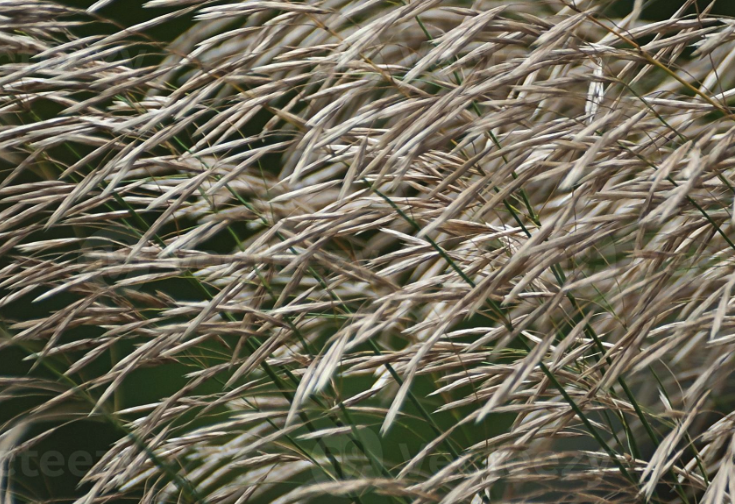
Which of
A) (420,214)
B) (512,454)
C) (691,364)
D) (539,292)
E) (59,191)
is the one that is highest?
(59,191)

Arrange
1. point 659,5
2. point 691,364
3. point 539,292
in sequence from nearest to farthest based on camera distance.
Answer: point 539,292
point 691,364
point 659,5

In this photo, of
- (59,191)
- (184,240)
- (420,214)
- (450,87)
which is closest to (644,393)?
(420,214)

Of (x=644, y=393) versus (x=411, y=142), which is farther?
(x=644, y=393)

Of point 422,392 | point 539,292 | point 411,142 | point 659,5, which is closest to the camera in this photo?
point 411,142

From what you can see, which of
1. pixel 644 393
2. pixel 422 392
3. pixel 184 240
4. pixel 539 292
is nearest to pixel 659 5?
pixel 422 392

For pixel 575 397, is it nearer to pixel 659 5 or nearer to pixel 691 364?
pixel 691 364

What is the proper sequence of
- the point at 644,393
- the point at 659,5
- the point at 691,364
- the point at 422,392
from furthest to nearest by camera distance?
the point at 659,5
the point at 422,392
the point at 691,364
the point at 644,393

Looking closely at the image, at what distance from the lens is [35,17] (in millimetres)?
825

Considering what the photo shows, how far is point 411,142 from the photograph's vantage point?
0.63 meters

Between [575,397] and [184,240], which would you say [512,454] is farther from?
[184,240]

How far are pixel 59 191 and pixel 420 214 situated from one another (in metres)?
0.47

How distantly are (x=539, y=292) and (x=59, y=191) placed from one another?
0.63 m

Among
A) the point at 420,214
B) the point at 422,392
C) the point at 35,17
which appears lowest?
the point at 422,392

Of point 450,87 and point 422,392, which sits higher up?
point 450,87
